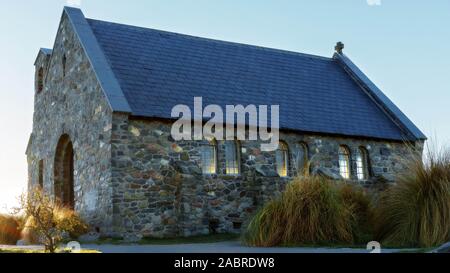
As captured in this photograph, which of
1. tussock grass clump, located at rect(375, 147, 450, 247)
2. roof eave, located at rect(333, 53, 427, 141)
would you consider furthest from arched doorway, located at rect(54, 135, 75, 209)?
roof eave, located at rect(333, 53, 427, 141)

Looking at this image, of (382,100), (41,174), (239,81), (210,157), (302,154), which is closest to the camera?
(210,157)

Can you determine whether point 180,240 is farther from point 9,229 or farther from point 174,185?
point 9,229

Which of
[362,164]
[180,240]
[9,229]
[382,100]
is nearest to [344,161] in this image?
[362,164]

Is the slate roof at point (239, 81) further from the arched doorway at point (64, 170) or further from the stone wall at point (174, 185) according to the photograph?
the arched doorway at point (64, 170)

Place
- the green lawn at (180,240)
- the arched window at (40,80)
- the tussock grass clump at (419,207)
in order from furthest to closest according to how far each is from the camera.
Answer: the arched window at (40,80) < the green lawn at (180,240) < the tussock grass clump at (419,207)

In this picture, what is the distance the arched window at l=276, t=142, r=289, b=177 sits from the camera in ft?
81.6

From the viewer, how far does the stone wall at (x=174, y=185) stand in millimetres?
20719

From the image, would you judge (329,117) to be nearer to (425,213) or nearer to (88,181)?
(88,181)

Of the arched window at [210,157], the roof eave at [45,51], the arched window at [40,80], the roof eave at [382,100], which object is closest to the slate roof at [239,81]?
the roof eave at [382,100]

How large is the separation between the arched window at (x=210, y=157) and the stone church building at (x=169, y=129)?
4cm

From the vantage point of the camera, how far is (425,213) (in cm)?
1336

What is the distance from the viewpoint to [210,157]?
23266mm

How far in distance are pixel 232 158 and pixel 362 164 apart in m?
6.97
